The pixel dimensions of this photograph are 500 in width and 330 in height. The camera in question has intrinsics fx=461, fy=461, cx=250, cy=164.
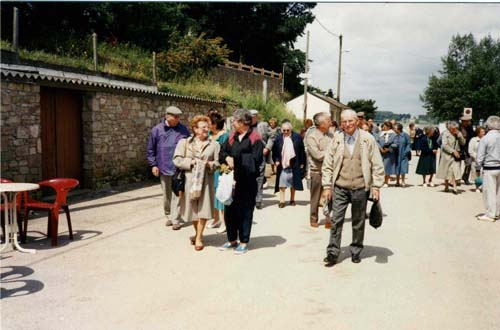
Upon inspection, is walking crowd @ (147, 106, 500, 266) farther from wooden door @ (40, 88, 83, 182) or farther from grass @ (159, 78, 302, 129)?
grass @ (159, 78, 302, 129)

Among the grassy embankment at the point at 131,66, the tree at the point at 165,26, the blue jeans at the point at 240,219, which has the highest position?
the tree at the point at 165,26

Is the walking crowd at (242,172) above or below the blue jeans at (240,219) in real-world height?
above

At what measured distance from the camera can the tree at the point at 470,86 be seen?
54.0m

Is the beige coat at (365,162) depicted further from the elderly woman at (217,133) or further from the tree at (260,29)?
the tree at (260,29)

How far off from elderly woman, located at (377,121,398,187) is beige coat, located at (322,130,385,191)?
752cm

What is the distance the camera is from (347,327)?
12.4 feet

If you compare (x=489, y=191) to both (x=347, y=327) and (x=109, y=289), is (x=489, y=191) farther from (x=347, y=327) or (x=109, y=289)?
(x=109, y=289)

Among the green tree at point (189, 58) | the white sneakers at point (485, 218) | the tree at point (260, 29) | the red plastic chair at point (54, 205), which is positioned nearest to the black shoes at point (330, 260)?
the red plastic chair at point (54, 205)

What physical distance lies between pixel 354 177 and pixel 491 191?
178 inches

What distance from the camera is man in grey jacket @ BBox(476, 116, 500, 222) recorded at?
341 inches

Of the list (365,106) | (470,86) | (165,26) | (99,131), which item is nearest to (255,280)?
(99,131)

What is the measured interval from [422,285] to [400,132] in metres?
9.20

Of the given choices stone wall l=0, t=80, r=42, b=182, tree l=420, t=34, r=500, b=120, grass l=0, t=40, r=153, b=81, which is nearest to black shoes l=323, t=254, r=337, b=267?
stone wall l=0, t=80, r=42, b=182

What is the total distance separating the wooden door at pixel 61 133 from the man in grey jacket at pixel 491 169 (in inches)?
346
